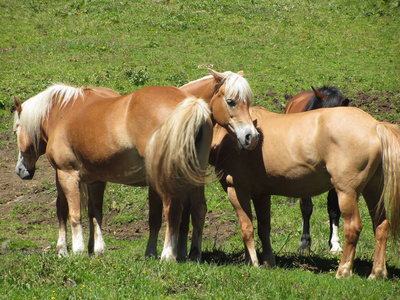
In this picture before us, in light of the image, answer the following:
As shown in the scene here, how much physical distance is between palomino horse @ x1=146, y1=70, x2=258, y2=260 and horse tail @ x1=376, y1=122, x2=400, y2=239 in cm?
139

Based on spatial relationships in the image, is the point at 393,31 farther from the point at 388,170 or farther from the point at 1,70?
the point at 388,170

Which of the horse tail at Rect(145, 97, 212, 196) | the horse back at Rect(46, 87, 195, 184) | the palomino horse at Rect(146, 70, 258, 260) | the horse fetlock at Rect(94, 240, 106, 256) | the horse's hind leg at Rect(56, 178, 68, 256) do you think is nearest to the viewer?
the horse tail at Rect(145, 97, 212, 196)

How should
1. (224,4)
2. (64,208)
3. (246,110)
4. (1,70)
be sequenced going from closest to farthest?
1. (246,110)
2. (64,208)
3. (1,70)
4. (224,4)

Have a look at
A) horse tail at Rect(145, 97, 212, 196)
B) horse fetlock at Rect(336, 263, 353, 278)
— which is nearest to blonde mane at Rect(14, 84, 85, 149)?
horse tail at Rect(145, 97, 212, 196)

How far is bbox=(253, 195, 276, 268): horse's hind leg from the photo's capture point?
666cm

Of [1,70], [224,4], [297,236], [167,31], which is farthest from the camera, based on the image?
[224,4]

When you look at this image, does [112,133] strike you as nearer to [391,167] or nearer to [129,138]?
[129,138]

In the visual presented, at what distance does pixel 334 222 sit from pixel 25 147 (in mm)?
4679

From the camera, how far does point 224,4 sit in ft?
75.9

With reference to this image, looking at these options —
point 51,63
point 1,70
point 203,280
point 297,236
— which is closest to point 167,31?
point 51,63

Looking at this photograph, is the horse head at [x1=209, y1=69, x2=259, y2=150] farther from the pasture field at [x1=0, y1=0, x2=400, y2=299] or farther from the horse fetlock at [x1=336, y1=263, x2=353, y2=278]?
the horse fetlock at [x1=336, y1=263, x2=353, y2=278]

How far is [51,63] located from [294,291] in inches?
532

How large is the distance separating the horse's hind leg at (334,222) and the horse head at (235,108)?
8.31 feet

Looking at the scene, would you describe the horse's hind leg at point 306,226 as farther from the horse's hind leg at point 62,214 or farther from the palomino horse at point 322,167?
the horse's hind leg at point 62,214
